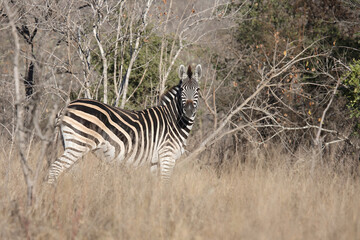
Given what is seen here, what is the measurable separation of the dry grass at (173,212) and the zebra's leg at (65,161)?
13 cm

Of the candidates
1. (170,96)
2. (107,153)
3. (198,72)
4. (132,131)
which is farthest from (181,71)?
(107,153)

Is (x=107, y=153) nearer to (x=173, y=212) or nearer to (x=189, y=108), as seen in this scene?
(x=189, y=108)

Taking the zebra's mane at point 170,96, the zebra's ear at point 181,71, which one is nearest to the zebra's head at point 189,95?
the zebra's ear at point 181,71

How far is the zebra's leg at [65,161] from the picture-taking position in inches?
206

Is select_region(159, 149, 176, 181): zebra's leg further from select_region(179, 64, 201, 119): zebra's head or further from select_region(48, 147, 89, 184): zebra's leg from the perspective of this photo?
select_region(48, 147, 89, 184): zebra's leg

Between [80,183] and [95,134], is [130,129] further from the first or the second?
[80,183]

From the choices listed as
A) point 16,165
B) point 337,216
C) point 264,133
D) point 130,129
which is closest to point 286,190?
point 337,216

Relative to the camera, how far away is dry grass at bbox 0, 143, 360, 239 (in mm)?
3441

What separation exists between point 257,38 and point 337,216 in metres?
8.02

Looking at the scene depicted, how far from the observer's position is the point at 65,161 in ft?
17.3

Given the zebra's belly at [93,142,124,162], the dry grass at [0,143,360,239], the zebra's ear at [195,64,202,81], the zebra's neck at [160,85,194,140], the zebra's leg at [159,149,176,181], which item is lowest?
the dry grass at [0,143,360,239]

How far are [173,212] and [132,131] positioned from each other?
2.42 m

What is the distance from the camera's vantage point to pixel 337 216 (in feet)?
12.8

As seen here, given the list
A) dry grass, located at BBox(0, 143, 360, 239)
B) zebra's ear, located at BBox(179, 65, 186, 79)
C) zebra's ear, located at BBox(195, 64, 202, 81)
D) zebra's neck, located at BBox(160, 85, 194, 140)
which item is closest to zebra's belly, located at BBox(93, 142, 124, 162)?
dry grass, located at BBox(0, 143, 360, 239)
